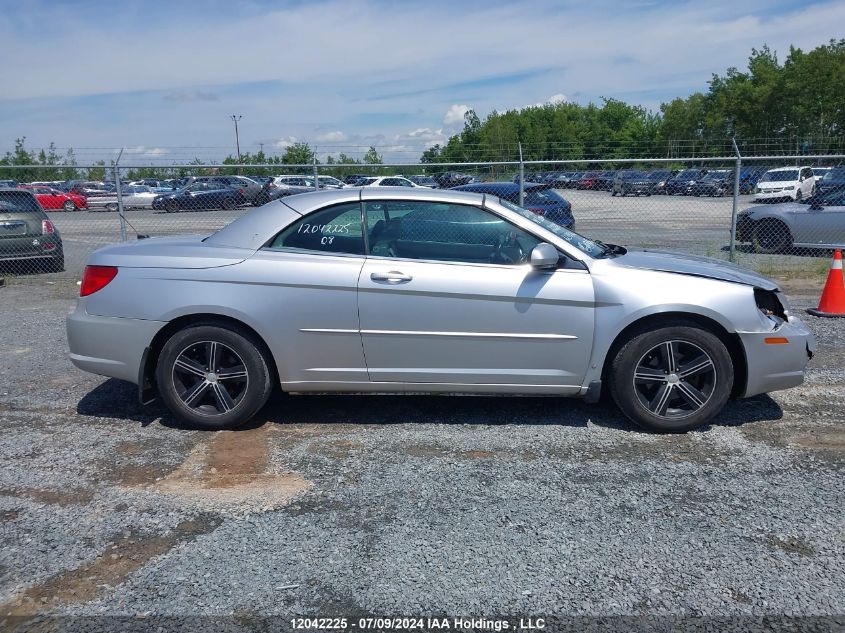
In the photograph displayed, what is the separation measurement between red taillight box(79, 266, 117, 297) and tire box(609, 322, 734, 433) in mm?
3327

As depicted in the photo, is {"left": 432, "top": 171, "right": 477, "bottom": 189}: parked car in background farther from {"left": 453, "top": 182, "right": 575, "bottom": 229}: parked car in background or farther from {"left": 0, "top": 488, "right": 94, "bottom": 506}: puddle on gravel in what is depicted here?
→ {"left": 0, "top": 488, "right": 94, "bottom": 506}: puddle on gravel

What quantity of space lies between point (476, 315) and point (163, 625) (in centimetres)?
251

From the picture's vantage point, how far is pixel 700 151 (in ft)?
77.0

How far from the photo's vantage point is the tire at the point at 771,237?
42.5 ft

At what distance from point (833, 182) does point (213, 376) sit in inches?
487

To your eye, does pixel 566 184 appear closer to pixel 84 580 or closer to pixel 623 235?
pixel 623 235

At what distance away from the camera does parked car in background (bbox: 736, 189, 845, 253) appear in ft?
41.6

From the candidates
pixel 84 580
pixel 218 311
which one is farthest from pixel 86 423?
pixel 84 580

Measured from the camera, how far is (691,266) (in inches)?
191

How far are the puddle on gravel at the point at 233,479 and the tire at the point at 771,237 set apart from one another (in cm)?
1115

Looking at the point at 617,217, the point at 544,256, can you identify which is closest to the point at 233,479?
the point at 544,256

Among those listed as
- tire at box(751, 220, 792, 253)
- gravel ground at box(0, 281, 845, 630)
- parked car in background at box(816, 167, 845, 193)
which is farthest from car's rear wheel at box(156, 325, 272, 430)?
parked car in background at box(816, 167, 845, 193)

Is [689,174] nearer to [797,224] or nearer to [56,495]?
[797,224]

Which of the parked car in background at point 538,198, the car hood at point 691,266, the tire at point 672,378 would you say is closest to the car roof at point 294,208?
the car hood at point 691,266
